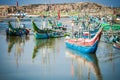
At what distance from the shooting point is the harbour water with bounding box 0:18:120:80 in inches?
623

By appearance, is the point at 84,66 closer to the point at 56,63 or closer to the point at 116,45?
the point at 56,63

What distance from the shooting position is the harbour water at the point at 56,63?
51.9ft

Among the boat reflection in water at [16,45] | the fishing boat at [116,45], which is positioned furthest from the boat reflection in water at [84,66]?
the boat reflection in water at [16,45]

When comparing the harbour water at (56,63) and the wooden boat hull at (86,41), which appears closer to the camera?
the harbour water at (56,63)

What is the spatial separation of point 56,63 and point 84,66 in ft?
5.06

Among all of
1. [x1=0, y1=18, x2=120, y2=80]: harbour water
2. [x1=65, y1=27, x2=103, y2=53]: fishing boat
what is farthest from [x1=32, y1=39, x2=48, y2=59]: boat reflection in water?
[x1=65, y1=27, x2=103, y2=53]: fishing boat

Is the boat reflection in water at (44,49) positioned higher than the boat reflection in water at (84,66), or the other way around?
the boat reflection in water at (44,49)

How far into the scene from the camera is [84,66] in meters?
17.8

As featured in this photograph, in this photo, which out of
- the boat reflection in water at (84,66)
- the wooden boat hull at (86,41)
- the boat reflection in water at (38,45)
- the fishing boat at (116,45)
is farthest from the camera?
the fishing boat at (116,45)

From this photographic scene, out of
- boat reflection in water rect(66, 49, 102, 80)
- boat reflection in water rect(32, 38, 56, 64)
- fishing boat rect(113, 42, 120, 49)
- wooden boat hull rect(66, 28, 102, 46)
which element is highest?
wooden boat hull rect(66, 28, 102, 46)

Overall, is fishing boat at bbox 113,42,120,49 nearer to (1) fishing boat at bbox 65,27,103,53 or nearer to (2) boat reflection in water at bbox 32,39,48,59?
(1) fishing boat at bbox 65,27,103,53

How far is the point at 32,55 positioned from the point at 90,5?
9895 cm

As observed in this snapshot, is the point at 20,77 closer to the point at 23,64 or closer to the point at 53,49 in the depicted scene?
the point at 23,64

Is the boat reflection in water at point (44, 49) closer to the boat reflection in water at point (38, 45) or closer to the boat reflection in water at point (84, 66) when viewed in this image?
the boat reflection in water at point (38, 45)
